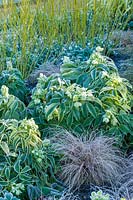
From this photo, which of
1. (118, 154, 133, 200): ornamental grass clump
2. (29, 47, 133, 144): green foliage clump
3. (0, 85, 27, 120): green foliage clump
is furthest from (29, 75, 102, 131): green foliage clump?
(118, 154, 133, 200): ornamental grass clump

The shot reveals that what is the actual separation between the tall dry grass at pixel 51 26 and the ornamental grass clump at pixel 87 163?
1.64 meters

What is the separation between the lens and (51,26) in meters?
4.51

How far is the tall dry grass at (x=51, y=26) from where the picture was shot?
4227 millimetres

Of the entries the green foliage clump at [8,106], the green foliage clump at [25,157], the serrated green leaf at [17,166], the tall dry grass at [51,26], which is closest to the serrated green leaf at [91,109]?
the green foliage clump at [25,157]

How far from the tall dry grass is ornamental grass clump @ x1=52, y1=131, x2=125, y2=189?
1.64 metres

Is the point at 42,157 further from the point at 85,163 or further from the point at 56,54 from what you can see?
the point at 56,54

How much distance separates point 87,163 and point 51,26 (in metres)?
2.22

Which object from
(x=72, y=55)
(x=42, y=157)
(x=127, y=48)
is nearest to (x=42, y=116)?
(x=42, y=157)

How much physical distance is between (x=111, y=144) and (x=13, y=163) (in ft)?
2.24

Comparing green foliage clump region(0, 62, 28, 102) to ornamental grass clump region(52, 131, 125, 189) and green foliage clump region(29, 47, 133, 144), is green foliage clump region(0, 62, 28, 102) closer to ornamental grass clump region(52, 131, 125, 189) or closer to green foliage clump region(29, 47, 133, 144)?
green foliage clump region(29, 47, 133, 144)

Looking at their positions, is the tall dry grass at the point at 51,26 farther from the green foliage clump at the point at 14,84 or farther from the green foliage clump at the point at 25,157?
the green foliage clump at the point at 25,157

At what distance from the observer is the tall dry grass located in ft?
13.9

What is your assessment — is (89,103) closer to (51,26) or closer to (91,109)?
(91,109)

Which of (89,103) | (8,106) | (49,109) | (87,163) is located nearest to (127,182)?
(87,163)
